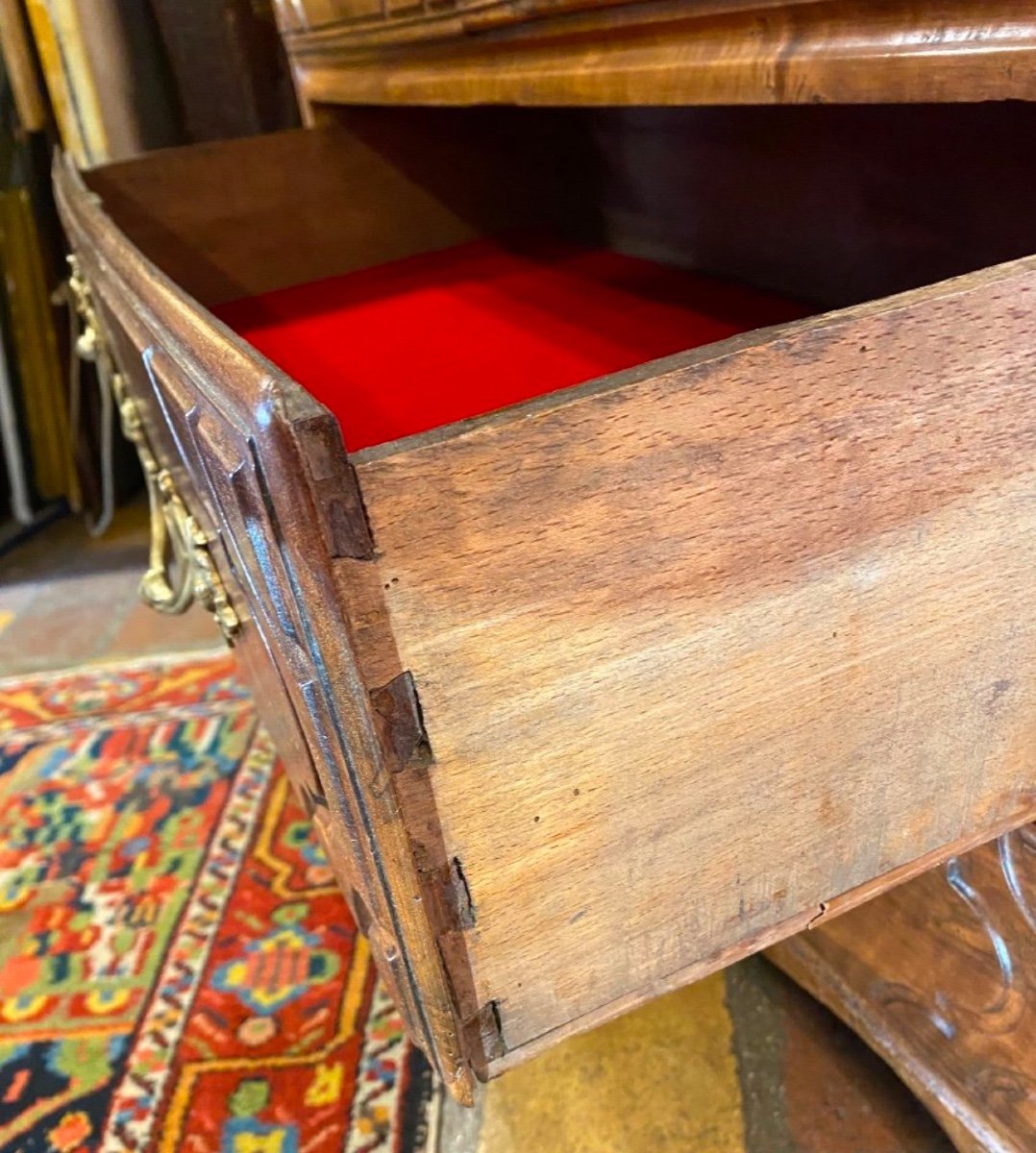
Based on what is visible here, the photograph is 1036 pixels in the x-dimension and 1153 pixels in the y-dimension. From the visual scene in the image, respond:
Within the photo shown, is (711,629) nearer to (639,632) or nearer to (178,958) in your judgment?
(639,632)

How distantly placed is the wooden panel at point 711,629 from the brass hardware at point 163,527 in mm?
430

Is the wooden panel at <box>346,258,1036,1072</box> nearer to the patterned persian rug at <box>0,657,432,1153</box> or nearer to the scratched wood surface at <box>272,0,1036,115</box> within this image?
the scratched wood surface at <box>272,0,1036,115</box>

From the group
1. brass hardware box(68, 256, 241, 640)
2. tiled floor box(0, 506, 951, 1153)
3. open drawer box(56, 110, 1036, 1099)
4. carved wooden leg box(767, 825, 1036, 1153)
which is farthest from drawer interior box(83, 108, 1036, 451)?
tiled floor box(0, 506, 951, 1153)

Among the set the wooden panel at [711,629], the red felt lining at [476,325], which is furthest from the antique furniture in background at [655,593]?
the red felt lining at [476,325]

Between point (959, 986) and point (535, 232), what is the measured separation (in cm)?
98

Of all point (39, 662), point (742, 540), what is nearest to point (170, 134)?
point (39, 662)

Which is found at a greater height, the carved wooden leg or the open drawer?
the open drawer

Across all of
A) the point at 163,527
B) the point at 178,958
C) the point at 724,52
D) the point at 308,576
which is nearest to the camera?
the point at 308,576

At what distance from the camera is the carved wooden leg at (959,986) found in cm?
80

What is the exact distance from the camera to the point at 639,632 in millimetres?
447

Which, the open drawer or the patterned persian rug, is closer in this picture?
the open drawer

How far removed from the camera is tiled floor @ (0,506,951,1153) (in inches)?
37.5

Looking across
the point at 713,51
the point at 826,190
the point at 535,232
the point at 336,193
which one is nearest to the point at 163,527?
the point at 336,193

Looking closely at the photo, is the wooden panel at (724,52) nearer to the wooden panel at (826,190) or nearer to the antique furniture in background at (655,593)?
the antique furniture in background at (655,593)
